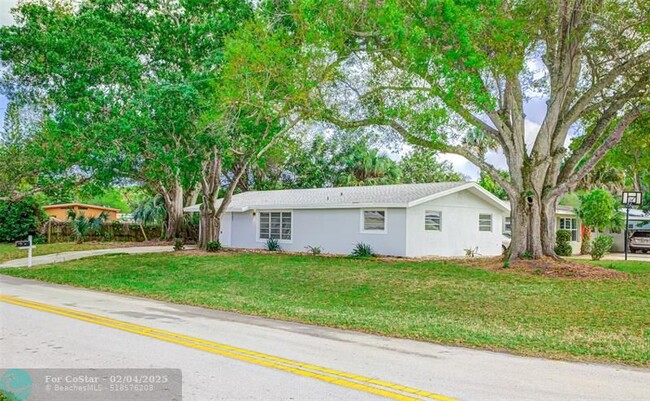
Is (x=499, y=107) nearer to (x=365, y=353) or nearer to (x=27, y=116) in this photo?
(x=365, y=353)

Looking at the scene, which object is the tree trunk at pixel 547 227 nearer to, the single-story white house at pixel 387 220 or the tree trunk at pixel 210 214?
the single-story white house at pixel 387 220

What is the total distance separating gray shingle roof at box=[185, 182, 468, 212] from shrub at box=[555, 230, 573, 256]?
601 cm

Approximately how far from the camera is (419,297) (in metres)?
13.7

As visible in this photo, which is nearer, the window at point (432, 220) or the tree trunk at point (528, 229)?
the tree trunk at point (528, 229)

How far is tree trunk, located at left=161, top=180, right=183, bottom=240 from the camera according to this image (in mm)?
37375

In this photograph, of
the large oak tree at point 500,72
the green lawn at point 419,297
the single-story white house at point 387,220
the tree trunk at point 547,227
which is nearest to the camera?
→ the green lawn at point 419,297

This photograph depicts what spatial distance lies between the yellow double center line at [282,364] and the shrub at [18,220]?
1245 inches

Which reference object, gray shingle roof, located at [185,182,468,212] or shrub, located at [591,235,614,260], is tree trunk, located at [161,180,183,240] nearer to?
gray shingle roof, located at [185,182,468,212]

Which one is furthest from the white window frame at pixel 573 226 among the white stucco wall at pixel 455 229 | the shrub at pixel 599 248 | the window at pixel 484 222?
the shrub at pixel 599 248

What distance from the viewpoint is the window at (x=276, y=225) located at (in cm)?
2856

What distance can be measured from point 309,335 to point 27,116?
31279 mm

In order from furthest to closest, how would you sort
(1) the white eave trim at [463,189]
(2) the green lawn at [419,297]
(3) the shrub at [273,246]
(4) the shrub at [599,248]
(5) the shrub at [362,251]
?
(3) the shrub at [273,246]
(5) the shrub at [362,251]
(1) the white eave trim at [463,189]
(4) the shrub at [599,248]
(2) the green lawn at [419,297]

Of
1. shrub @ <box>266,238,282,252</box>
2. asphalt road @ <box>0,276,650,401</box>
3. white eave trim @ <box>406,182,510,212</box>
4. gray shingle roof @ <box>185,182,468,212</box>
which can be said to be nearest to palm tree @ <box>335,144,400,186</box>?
gray shingle roof @ <box>185,182,468,212</box>

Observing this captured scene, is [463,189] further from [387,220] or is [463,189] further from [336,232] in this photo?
[336,232]
